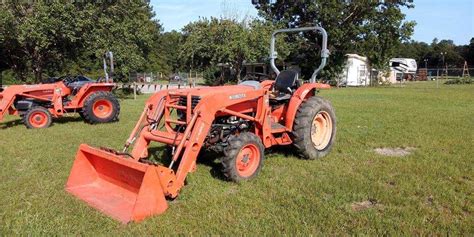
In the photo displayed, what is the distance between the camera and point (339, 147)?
7.10 metres

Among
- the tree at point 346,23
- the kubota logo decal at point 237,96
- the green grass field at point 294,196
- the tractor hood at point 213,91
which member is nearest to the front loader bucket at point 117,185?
the green grass field at point 294,196

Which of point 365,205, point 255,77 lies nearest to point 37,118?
point 255,77

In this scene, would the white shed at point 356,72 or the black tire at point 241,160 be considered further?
the white shed at point 356,72

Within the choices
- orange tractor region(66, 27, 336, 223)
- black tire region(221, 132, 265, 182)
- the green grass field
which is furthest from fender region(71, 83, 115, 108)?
black tire region(221, 132, 265, 182)

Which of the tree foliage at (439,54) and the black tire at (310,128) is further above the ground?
the tree foliage at (439,54)

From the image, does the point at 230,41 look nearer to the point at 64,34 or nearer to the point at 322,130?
the point at 64,34

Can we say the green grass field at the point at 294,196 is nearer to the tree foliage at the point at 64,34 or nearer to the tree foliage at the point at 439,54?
the tree foliage at the point at 64,34

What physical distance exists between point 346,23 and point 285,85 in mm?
28712

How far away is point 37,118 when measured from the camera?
1003 cm

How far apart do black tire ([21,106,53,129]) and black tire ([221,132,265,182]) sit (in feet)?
22.3

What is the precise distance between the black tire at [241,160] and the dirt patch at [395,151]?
2.53 meters

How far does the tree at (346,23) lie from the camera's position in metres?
31.9

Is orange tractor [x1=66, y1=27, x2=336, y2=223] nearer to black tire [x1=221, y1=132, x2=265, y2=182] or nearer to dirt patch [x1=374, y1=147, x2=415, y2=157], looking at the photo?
black tire [x1=221, y1=132, x2=265, y2=182]

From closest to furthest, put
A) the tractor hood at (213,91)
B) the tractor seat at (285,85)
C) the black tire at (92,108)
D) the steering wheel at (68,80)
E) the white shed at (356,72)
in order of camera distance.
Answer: the tractor hood at (213,91)
the tractor seat at (285,85)
the black tire at (92,108)
the steering wheel at (68,80)
the white shed at (356,72)
